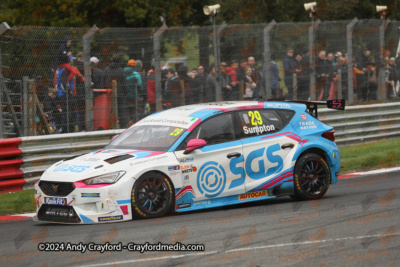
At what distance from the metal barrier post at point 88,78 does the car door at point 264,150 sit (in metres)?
4.34

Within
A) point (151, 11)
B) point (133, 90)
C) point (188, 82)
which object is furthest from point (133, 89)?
point (151, 11)

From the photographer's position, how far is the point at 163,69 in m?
15.2

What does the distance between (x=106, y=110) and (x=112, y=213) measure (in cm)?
566

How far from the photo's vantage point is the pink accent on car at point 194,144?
963 centimetres

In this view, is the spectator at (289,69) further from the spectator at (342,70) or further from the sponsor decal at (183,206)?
the sponsor decal at (183,206)

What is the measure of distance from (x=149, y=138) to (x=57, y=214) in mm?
1727

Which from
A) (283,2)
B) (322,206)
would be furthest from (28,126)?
(283,2)

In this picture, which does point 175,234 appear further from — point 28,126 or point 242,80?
point 242,80

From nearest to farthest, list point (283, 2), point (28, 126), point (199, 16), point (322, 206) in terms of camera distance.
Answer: point (322, 206)
point (28, 126)
point (283, 2)
point (199, 16)

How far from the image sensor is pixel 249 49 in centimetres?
1723

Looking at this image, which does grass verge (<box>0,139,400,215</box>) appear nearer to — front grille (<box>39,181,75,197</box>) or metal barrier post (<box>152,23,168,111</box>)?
front grille (<box>39,181,75,197</box>)

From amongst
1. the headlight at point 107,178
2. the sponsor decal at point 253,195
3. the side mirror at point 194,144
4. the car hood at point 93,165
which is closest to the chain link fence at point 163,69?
the car hood at point 93,165

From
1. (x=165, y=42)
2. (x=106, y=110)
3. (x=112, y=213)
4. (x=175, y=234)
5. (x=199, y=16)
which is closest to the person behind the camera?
(x=175, y=234)

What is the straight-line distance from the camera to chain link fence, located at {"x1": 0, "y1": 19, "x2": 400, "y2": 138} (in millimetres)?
13320
